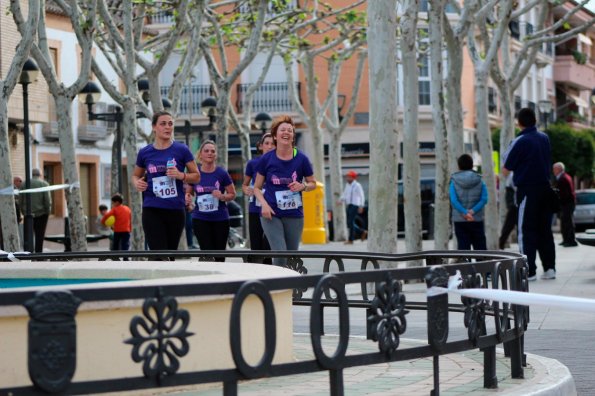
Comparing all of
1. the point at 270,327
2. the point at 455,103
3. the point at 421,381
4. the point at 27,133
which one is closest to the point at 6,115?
the point at 27,133

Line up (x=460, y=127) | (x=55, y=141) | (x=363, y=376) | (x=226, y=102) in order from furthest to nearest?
(x=55, y=141) → (x=226, y=102) → (x=460, y=127) → (x=363, y=376)

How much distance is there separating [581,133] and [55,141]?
3556 centimetres

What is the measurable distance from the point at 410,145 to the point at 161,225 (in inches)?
250

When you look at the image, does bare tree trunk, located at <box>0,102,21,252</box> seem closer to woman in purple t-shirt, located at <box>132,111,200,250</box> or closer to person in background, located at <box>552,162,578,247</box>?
woman in purple t-shirt, located at <box>132,111,200,250</box>

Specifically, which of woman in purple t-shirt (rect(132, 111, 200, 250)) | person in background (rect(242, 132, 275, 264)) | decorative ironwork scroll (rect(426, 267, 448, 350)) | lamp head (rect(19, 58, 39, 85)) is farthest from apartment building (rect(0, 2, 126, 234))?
decorative ironwork scroll (rect(426, 267, 448, 350))

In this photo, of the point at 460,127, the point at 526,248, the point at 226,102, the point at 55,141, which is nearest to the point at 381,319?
the point at 526,248

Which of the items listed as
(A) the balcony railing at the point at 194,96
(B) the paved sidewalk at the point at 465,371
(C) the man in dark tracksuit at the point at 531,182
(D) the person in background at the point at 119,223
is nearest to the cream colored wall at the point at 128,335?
(B) the paved sidewalk at the point at 465,371

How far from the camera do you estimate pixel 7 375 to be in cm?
734

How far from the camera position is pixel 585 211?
2109 inches

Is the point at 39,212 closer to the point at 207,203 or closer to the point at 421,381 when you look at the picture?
the point at 207,203

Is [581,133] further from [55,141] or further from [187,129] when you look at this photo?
[187,129]

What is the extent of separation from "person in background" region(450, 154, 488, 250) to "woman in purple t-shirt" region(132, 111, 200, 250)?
24.0ft

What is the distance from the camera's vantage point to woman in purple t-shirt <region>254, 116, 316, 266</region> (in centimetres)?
1530

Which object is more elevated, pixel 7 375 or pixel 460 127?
pixel 460 127
